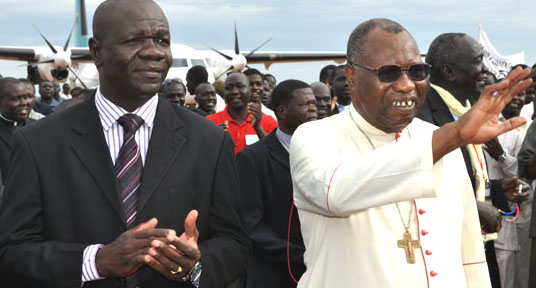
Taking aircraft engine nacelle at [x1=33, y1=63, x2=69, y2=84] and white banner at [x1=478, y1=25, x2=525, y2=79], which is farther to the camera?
aircraft engine nacelle at [x1=33, y1=63, x2=69, y2=84]

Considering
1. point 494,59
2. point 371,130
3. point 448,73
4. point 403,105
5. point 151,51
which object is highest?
point 151,51

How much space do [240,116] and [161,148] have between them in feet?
17.0

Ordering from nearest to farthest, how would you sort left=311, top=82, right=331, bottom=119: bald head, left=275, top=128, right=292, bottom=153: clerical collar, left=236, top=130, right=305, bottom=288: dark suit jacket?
1. left=236, top=130, right=305, bottom=288: dark suit jacket
2. left=275, top=128, right=292, bottom=153: clerical collar
3. left=311, top=82, right=331, bottom=119: bald head

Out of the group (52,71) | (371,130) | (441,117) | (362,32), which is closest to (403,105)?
(371,130)

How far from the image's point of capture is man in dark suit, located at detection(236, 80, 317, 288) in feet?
15.4

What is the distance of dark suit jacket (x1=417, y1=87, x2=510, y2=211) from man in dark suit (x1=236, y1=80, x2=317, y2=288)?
108 cm

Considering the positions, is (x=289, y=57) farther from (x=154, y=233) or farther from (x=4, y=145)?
(x=154, y=233)

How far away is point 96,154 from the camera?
108 inches

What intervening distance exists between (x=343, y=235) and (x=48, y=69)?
92.6 ft

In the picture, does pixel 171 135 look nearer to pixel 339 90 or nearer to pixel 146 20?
pixel 146 20

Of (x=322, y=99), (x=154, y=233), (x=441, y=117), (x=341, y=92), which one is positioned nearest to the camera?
(x=154, y=233)

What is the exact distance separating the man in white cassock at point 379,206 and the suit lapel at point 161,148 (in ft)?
1.59

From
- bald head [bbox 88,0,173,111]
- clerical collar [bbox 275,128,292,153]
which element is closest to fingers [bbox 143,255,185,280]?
bald head [bbox 88,0,173,111]

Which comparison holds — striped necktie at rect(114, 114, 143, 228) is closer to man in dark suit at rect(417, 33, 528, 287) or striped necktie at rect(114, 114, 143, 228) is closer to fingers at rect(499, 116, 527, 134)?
fingers at rect(499, 116, 527, 134)
